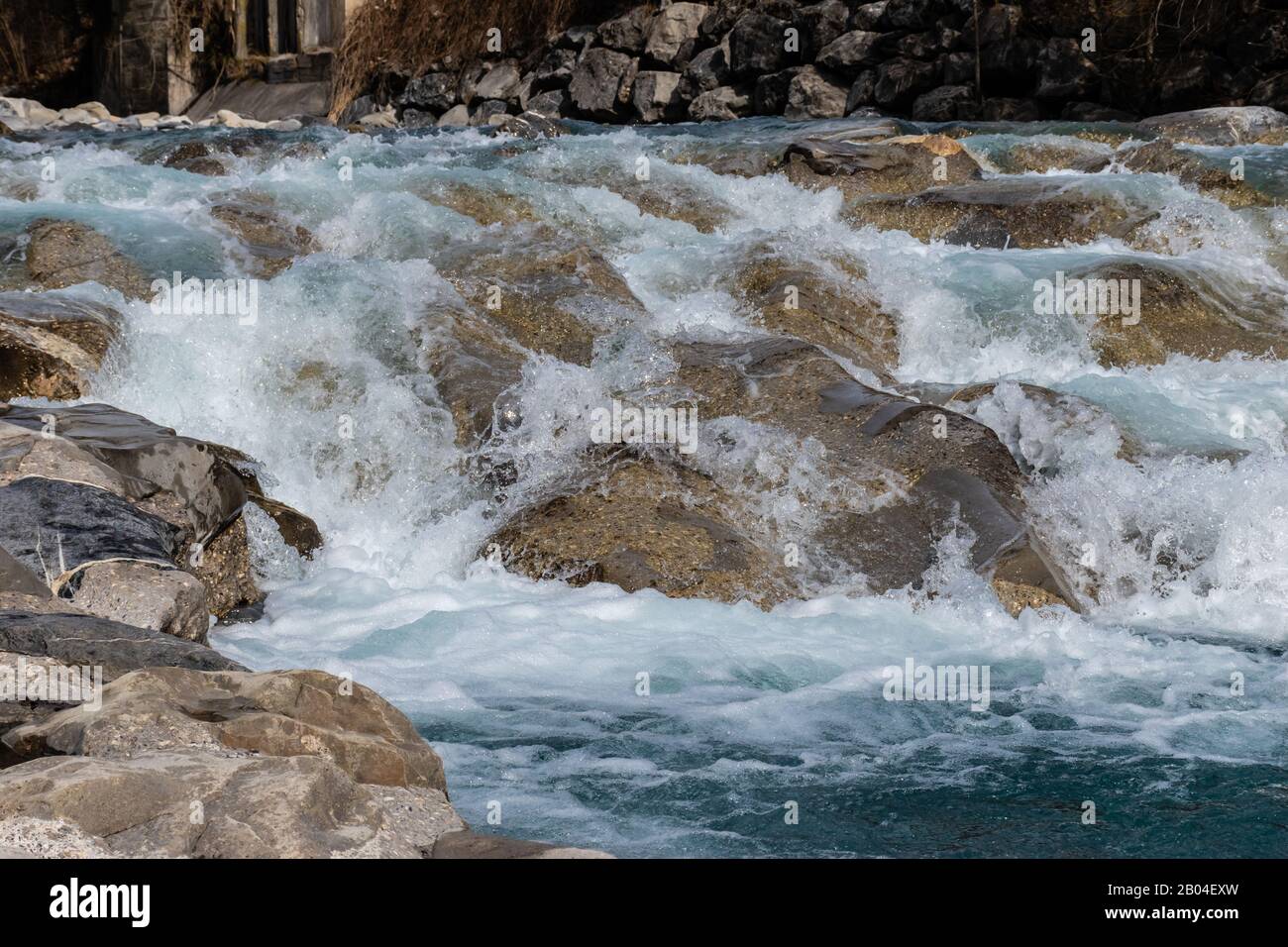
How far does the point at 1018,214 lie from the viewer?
10.5 meters

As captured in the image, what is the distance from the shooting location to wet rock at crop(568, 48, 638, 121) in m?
18.2

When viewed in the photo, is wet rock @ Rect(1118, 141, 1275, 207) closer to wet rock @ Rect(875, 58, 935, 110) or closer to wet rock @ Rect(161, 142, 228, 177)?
wet rock @ Rect(875, 58, 935, 110)

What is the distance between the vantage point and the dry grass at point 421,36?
21000 mm

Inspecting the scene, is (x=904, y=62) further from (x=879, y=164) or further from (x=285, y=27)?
(x=285, y=27)

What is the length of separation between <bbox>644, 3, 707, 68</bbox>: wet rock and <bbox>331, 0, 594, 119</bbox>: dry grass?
2.85m

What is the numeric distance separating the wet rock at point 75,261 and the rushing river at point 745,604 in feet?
0.67

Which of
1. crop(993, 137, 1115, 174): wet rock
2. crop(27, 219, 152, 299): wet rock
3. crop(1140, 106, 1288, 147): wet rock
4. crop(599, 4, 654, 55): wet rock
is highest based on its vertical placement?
crop(599, 4, 654, 55): wet rock

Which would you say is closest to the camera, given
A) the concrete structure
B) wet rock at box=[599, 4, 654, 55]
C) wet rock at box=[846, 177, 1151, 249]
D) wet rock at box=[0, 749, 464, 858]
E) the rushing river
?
wet rock at box=[0, 749, 464, 858]

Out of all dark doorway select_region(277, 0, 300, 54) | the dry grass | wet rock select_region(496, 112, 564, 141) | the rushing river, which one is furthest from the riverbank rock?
dark doorway select_region(277, 0, 300, 54)

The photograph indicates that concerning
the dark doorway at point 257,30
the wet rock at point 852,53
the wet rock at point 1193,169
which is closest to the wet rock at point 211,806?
the wet rock at point 1193,169

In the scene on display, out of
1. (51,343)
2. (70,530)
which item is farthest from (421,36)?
(70,530)

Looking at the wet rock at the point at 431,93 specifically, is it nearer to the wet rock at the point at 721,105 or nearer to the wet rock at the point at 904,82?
the wet rock at the point at 721,105
